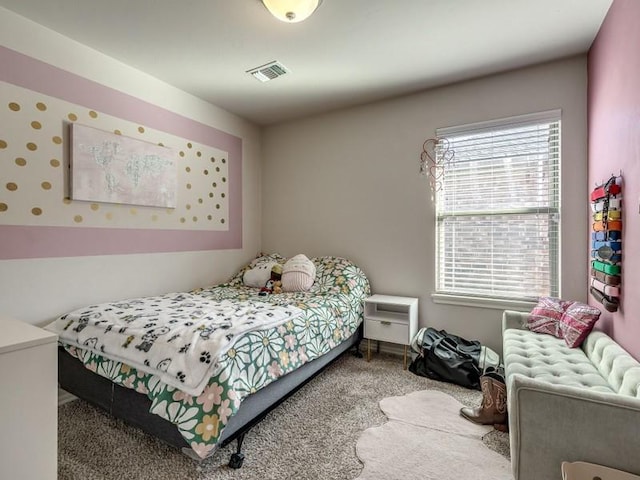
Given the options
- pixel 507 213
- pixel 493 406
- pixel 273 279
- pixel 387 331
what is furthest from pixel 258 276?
pixel 507 213

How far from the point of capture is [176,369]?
1522 millimetres

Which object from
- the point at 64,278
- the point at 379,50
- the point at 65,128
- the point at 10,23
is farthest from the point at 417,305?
the point at 10,23

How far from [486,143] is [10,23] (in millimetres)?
3539

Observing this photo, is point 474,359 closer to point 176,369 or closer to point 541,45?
point 176,369

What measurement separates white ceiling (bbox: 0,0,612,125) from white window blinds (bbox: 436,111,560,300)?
1.88 feet

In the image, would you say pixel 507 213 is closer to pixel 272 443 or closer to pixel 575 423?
pixel 575 423

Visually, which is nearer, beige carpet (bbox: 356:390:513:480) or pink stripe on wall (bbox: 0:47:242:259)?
beige carpet (bbox: 356:390:513:480)

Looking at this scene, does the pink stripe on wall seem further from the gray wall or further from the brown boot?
the brown boot

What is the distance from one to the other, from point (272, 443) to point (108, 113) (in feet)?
8.60

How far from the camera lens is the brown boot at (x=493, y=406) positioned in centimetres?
192

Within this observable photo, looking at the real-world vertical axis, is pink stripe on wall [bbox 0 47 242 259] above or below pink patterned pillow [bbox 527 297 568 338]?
above

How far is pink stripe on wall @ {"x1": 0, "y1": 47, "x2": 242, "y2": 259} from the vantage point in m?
2.03

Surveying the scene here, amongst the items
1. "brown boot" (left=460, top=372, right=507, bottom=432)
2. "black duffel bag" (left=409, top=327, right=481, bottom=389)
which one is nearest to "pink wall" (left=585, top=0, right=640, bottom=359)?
"brown boot" (left=460, top=372, right=507, bottom=432)

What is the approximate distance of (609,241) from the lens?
6.06 feet
